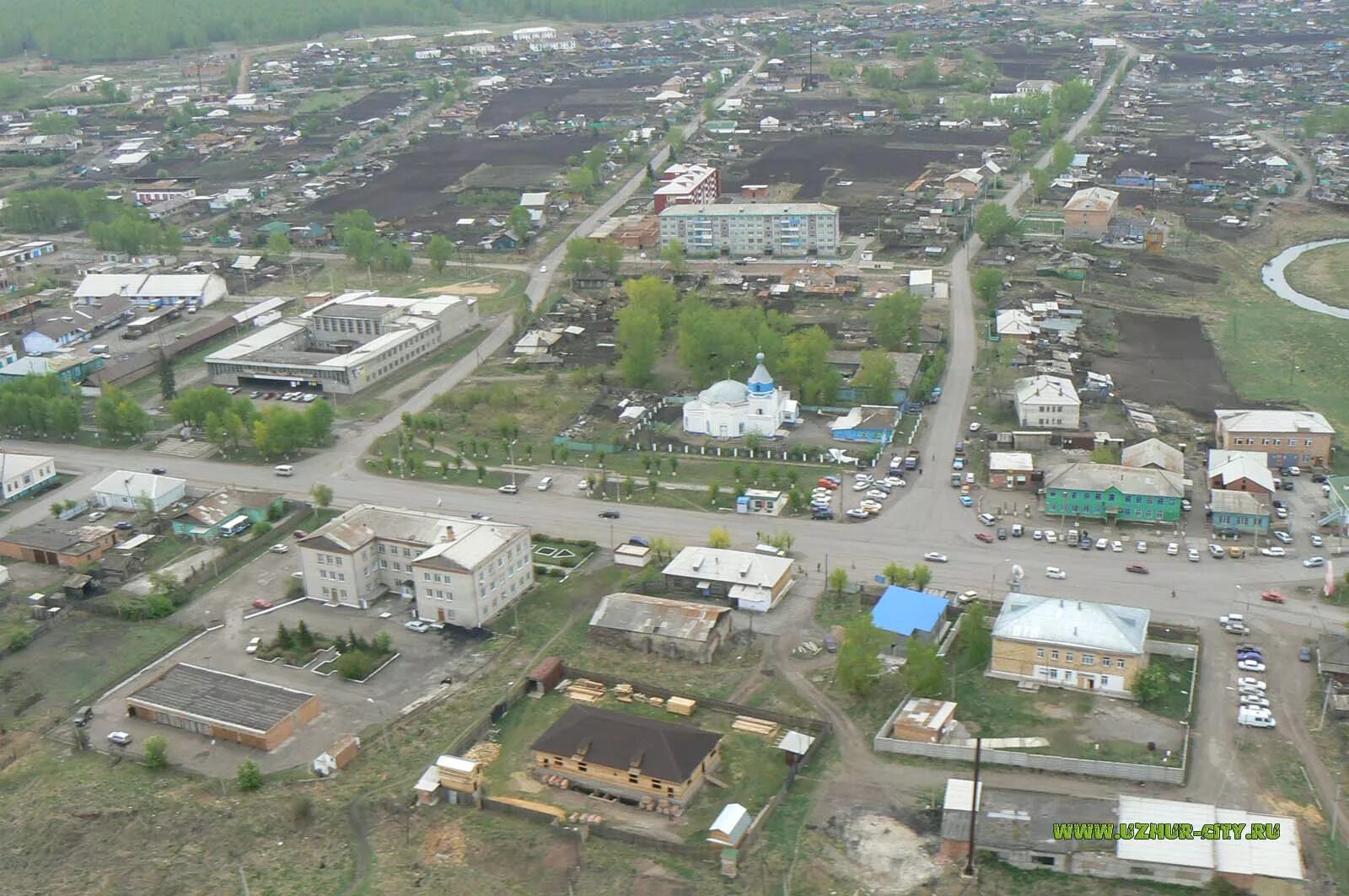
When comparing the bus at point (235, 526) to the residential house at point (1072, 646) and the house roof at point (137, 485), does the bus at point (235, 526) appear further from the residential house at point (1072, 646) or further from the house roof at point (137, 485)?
the residential house at point (1072, 646)

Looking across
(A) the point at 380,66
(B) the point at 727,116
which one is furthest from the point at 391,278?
(A) the point at 380,66

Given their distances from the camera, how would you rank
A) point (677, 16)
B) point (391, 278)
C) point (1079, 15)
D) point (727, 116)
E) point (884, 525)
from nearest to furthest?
point (884, 525) < point (391, 278) < point (727, 116) < point (1079, 15) < point (677, 16)

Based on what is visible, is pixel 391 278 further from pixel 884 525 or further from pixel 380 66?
pixel 380 66

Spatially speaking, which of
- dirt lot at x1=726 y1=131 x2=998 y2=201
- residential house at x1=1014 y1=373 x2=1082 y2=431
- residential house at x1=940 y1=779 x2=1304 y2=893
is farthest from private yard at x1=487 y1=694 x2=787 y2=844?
dirt lot at x1=726 y1=131 x2=998 y2=201

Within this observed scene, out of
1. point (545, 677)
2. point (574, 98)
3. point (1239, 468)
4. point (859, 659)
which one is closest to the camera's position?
point (859, 659)

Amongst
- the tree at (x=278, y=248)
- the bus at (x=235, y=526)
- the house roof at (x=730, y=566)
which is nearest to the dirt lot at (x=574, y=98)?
the tree at (x=278, y=248)

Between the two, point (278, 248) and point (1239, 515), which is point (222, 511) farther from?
point (278, 248)

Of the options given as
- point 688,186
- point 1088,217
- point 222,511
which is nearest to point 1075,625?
point 222,511

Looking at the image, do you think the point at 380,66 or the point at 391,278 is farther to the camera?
the point at 380,66
